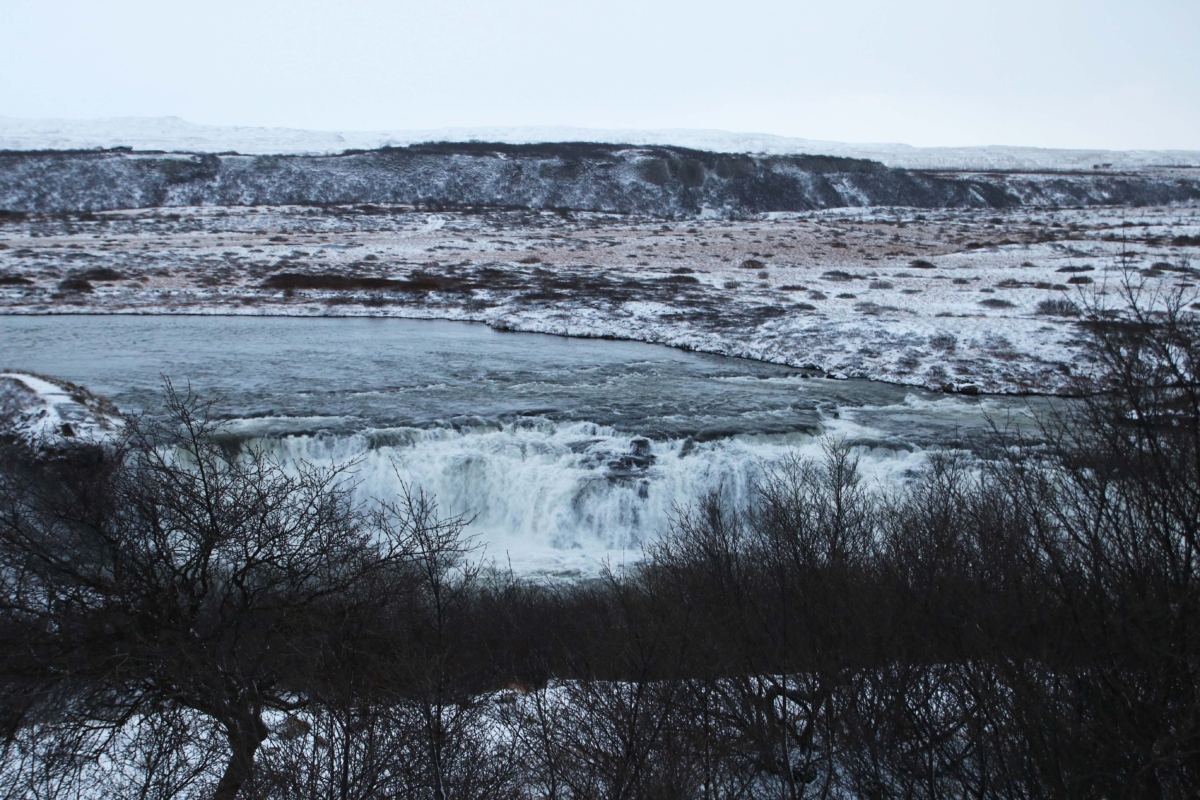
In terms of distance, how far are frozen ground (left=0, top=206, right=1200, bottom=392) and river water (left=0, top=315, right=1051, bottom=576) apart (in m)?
3.58

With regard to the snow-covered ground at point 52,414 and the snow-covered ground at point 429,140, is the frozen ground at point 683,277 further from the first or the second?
the snow-covered ground at point 429,140

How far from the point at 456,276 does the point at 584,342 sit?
53.5ft

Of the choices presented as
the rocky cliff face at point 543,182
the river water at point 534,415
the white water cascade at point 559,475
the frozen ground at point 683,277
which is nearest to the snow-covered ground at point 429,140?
the rocky cliff face at point 543,182

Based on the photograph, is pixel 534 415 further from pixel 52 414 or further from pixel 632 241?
pixel 632 241

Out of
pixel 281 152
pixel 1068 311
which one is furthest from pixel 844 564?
pixel 281 152

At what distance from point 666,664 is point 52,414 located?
14.4 metres

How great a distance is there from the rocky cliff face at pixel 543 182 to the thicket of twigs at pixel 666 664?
76165 mm

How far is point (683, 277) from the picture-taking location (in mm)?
44781

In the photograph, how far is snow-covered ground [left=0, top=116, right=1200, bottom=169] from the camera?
347 ft

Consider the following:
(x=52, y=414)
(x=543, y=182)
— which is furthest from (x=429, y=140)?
(x=52, y=414)

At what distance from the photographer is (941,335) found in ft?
96.2

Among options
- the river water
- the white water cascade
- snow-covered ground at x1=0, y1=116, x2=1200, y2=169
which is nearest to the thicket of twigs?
the white water cascade

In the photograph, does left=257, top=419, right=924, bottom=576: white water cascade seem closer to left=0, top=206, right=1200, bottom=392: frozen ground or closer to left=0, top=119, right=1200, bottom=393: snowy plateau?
left=0, top=119, right=1200, bottom=393: snowy plateau

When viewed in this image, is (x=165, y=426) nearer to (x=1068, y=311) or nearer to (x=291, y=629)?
(x=291, y=629)
